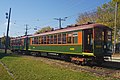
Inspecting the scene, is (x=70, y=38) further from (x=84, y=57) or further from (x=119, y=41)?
(x=119, y=41)

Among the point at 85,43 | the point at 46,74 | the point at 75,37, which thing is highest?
the point at 75,37

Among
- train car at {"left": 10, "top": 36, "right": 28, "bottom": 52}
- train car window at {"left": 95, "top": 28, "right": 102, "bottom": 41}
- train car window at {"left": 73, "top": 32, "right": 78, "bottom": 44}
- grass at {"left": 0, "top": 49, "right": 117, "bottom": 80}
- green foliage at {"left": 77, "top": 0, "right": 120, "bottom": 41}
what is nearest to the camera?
grass at {"left": 0, "top": 49, "right": 117, "bottom": 80}

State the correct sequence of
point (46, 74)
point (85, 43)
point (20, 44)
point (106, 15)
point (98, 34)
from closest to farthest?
point (46, 74), point (98, 34), point (85, 43), point (20, 44), point (106, 15)

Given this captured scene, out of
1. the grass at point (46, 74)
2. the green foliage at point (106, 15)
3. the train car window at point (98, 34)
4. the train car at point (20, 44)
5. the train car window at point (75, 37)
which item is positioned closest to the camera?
the grass at point (46, 74)

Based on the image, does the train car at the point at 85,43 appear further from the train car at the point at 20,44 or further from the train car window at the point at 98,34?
the train car at the point at 20,44

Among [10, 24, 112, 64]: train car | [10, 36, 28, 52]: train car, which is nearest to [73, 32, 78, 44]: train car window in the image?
[10, 24, 112, 64]: train car

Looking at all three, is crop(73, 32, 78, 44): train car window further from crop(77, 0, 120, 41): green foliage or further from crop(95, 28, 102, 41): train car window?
crop(77, 0, 120, 41): green foliage

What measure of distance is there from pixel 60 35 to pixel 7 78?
9.56m

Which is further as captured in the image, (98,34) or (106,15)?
(106,15)

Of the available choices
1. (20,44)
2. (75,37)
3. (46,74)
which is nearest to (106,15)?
(20,44)

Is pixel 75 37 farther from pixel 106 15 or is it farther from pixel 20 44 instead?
pixel 106 15

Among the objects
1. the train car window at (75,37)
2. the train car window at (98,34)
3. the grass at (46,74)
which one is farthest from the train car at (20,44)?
the grass at (46,74)

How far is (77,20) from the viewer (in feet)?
174

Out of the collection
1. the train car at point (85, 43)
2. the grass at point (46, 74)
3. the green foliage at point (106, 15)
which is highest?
the green foliage at point (106, 15)
